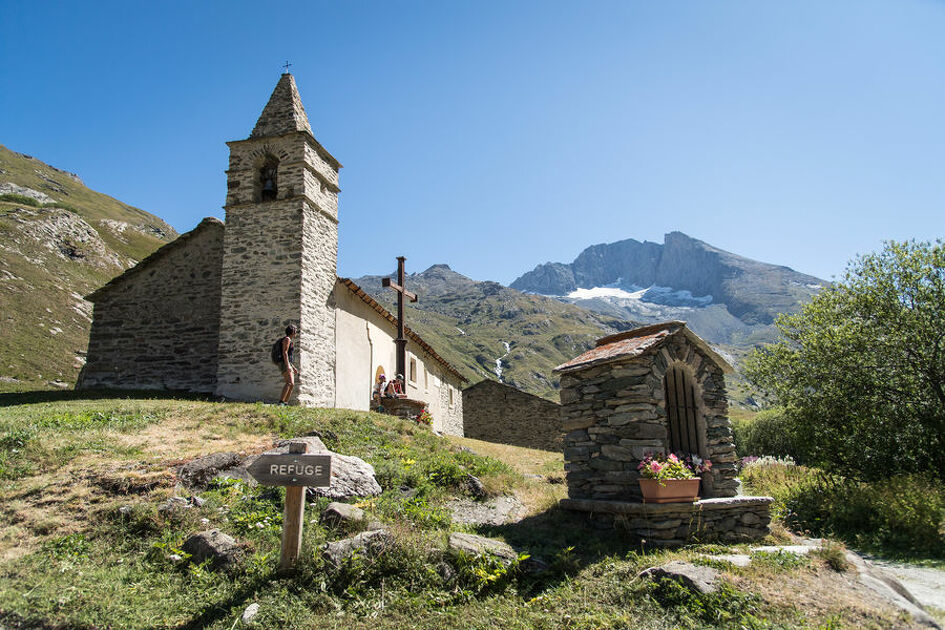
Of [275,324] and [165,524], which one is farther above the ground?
[275,324]

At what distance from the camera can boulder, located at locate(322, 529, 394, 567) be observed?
212 inches

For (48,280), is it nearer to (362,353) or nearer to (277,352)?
(362,353)

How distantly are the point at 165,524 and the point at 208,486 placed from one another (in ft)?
3.85

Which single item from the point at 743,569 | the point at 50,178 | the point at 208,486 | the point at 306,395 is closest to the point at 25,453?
the point at 208,486

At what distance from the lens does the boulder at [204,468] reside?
7297 millimetres

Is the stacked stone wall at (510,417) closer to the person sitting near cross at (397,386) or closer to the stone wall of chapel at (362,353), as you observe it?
the stone wall of chapel at (362,353)

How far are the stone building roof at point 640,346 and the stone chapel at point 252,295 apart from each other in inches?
332

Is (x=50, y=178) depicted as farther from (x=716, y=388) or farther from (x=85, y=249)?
(x=716, y=388)

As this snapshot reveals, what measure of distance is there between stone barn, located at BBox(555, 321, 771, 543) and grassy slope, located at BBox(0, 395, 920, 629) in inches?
19.5

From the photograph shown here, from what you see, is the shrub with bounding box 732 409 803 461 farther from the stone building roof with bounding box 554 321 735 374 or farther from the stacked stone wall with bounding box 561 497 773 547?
the stacked stone wall with bounding box 561 497 773 547

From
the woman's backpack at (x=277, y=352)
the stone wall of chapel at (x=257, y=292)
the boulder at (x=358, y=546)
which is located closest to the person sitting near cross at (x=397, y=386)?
the stone wall of chapel at (x=257, y=292)

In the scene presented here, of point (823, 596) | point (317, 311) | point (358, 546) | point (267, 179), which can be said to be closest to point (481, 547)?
point (358, 546)

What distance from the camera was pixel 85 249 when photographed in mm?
46750

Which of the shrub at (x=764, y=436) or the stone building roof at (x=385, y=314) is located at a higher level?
the stone building roof at (x=385, y=314)
